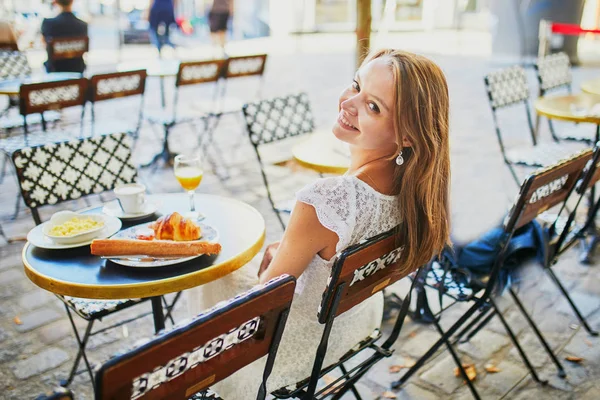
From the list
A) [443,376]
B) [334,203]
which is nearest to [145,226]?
[334,203]

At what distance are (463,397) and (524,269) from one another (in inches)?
28.8

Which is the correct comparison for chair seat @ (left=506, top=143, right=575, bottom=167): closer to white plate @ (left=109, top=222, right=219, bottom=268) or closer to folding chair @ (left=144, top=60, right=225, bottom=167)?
folding chair @ (left=144, top=60, right=225, bottom=167)

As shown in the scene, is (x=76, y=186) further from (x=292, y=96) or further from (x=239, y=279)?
(x=292, y=96)

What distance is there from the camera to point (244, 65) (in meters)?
6.21

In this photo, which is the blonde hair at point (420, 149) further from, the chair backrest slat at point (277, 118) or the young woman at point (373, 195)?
the chair backrest slat at point (277, 118)

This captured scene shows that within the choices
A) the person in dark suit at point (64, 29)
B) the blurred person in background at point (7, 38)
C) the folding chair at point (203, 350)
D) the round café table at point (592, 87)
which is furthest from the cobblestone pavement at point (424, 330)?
the blurred person in background at point (7, 38)

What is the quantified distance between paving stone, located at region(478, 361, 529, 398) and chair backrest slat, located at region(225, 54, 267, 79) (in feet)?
13.4

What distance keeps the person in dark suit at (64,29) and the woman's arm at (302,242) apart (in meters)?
6.05

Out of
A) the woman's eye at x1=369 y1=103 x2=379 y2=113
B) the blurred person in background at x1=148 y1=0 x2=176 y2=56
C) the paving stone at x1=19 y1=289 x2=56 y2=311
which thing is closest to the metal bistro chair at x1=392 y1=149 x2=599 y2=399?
the woman's eye at x1=369 y1=103 x2=379 y2=113

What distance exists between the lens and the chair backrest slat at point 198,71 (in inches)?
218

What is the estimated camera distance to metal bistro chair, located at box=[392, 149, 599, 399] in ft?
7.79

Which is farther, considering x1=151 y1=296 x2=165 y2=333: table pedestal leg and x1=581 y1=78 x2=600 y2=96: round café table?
x1=581 y1=78 x2=600 y2=96: round café table

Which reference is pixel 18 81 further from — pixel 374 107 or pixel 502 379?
pixel 502 379

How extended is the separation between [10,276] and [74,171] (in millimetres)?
1378
